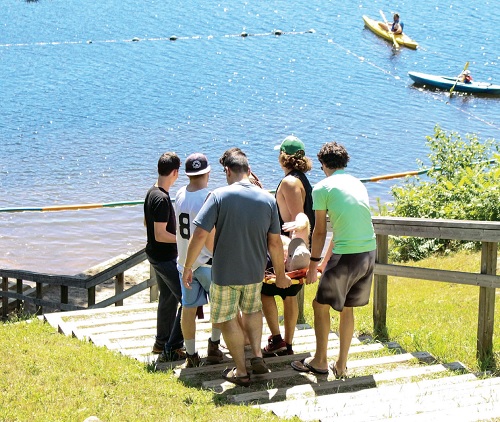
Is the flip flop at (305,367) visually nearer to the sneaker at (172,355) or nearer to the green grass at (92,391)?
the green grass at (92,391)

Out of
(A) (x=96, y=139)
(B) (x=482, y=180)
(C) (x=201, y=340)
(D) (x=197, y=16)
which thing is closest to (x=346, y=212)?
(C) (x=201, y=340)

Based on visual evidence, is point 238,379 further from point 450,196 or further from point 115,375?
point 450,196

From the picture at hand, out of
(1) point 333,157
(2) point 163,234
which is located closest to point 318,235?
(1) point 333,157

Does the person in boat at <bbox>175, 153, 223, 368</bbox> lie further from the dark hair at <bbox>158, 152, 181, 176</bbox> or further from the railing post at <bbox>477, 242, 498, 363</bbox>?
the railing post at <bbox>477, 242, 498, 363</bbox>

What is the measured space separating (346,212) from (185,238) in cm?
127

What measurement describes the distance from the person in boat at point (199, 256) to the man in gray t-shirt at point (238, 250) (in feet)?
0.89

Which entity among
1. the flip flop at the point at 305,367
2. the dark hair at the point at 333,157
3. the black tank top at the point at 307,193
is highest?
the dark hair at the point at 333,157

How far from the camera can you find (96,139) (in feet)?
86.3

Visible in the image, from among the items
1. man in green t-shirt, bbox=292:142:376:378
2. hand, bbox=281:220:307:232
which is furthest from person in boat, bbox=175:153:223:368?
man in green t-shirt, bbox=292:142:376:378

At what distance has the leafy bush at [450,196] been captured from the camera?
39.2ft

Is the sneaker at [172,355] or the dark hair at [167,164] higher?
the dark hair at [167,164]

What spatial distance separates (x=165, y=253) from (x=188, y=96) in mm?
26000

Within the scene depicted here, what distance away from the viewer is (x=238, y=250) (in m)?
6.00

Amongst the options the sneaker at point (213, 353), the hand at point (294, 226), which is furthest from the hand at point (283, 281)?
the sneaker at point (213, 353)
